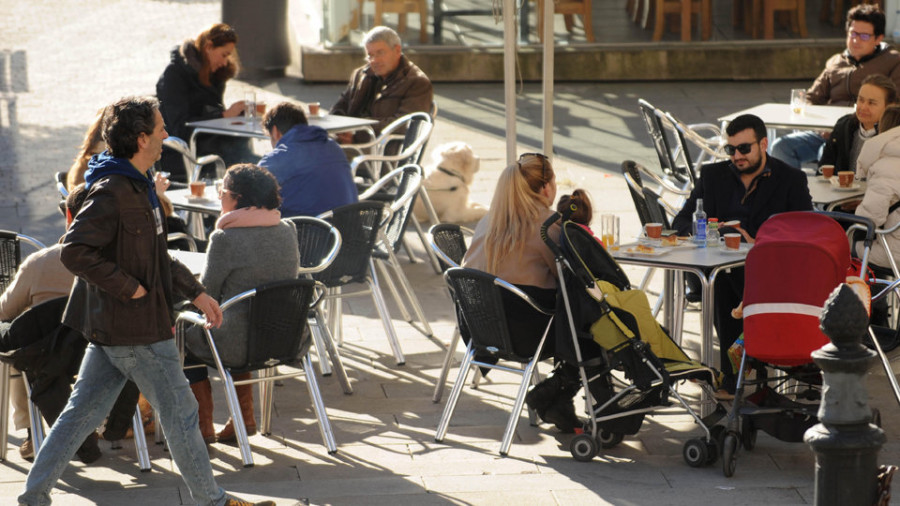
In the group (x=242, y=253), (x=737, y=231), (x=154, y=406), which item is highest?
(x=242, y=253)

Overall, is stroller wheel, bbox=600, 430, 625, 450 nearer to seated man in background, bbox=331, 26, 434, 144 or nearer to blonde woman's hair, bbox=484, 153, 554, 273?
blonde woman's hair, bbox=484, 153, 554, 273

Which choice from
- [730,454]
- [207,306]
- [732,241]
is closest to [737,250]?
[732,241]

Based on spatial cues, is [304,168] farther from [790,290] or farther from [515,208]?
[790,290]

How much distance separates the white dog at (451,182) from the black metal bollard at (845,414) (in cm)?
589

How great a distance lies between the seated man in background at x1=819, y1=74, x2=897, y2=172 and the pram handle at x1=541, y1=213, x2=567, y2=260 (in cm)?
281

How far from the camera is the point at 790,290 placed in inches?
202

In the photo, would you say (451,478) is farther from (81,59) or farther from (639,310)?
(81,59)

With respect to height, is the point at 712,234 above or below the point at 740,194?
below

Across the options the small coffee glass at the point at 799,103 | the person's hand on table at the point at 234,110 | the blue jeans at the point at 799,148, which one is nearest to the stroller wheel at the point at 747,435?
the blue jeans at the point at 799,148

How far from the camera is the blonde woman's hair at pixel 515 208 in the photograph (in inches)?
220

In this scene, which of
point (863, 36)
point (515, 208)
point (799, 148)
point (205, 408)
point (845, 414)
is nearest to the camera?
point (845, 414)

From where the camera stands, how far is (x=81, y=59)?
624 inches

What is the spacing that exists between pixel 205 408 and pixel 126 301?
137 cm

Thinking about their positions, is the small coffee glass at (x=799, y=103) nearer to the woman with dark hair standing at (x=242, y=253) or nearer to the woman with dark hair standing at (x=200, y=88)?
the woman with dark hair standing at (x=200, y=88)
